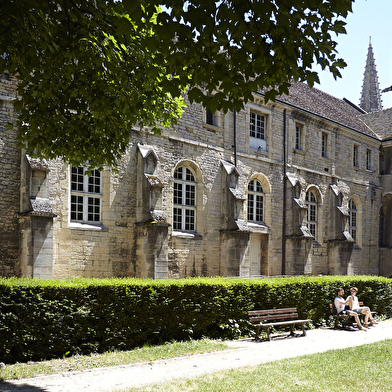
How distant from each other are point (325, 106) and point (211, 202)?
13.5 m

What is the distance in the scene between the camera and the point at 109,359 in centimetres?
861

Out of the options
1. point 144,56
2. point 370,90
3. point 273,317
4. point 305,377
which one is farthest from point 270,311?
point 370,90

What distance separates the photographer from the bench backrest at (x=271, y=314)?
37.5ft

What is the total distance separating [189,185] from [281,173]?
20.3 ft

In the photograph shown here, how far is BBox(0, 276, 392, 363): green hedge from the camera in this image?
8.30m

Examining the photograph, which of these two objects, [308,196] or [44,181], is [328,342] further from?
[308,196]

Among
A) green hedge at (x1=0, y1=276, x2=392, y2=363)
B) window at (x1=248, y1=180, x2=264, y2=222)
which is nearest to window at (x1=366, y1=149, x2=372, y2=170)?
window at (x1=248, y1=180, x2=264, y2=222)

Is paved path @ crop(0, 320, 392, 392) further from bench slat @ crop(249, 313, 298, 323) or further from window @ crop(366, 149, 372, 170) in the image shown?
window @ crop(366, 149, 372, 170)

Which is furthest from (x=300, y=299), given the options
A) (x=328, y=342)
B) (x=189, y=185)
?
(x=189, y=185)

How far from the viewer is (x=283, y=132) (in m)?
23.6

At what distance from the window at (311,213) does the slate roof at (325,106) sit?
4618 mm

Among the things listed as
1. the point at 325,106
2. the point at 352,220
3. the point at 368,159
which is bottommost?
the point at 352,220

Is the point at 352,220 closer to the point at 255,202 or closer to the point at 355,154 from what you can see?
the point at 355,154

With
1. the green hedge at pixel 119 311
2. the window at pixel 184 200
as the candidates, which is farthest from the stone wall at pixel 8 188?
the window at pixel 184 200
